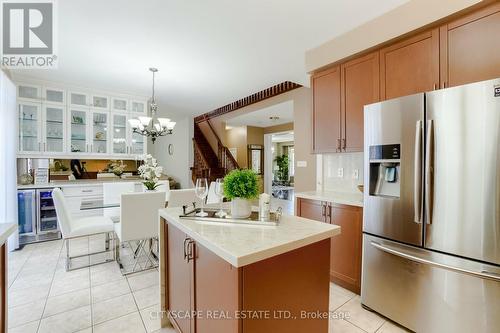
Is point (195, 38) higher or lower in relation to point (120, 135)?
higher

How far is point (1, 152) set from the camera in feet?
10.4

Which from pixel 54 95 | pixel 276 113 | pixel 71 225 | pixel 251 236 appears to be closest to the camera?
pixel 251 236

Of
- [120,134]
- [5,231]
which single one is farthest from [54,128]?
[5,231]

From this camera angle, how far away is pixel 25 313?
200 centimetres

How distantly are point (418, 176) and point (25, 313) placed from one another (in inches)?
132

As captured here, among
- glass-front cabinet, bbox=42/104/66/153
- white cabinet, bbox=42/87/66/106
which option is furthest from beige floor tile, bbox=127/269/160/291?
white cabinet, bbox=42/87/66/106

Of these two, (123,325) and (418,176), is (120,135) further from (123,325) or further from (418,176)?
(418,176)

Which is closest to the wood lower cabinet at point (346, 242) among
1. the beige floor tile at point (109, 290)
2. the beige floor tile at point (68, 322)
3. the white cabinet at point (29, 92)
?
the beige floor tile at point (109, 290)

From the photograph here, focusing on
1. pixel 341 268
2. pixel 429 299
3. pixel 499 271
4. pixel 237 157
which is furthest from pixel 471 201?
pixel 237 157

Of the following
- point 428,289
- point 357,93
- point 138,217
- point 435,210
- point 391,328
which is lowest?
point 391,328

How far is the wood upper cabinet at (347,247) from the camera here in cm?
227

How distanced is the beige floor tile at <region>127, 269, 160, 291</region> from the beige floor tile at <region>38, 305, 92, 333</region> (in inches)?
18.7

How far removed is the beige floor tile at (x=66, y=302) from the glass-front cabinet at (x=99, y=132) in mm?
2978

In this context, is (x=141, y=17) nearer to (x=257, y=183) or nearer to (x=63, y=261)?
(x=257, y=183)
